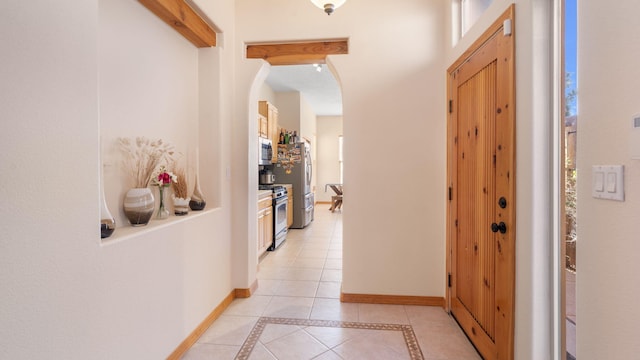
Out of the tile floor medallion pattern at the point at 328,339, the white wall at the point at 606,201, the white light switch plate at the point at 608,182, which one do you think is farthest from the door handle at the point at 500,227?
the tile floor medallion pattern at the point at 328,339

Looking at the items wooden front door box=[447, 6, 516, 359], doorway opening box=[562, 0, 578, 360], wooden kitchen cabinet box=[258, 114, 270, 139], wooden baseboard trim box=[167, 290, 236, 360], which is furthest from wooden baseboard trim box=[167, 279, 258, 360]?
wooden kitchen cabinet box=[258, 114, 270, 139]

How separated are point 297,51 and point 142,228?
2096 mm

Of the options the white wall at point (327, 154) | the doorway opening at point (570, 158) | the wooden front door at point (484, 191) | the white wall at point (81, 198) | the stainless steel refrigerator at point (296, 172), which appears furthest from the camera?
the white wall at point (327, 154)

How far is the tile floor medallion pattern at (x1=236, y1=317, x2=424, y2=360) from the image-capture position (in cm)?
199

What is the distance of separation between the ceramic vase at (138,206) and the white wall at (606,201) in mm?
2141

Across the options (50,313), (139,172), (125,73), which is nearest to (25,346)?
(50,313)

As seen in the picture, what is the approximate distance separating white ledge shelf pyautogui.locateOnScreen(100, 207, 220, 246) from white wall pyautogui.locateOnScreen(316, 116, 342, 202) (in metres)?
7.81

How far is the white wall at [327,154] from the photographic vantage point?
9992 millimetres

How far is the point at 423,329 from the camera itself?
2297 mm

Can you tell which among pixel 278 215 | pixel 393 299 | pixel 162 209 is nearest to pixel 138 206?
pixel 162 209

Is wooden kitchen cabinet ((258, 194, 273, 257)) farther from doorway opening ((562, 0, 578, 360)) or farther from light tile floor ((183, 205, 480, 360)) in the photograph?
doorway opening ((562, 0, 578, 360))

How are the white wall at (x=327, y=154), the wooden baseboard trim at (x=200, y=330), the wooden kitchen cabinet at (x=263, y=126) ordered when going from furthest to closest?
the white wall at (x=327, y=154) → the wooden kitchen cabinet at (x=263, y=126) → the wooden baseboard trim at (x=200, y=330)

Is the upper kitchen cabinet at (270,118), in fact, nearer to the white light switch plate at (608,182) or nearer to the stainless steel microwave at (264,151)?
the stainless steel microwave at (264,151)

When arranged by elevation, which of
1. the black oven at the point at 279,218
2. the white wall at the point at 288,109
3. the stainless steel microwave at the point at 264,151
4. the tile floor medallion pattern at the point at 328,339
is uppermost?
the white wall at the point at 288,109
